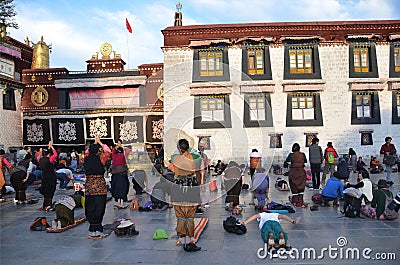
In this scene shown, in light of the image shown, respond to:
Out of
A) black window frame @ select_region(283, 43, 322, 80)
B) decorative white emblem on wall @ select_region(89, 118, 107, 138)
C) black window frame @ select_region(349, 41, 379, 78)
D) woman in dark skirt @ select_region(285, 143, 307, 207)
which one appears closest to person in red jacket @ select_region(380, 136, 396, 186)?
woman in dark skirt @ select_region(285, 143, 307, 207)

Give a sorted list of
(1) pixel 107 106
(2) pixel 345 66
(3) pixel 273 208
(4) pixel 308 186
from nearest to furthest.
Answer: (3) pixel 273 208
(4) pixel 308 186
(2) pixel 345 66
(1) pixel 107 106

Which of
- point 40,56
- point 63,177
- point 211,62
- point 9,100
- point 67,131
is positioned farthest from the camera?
point 40,56

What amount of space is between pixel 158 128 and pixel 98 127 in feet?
14.5

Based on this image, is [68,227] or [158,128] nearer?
[68,227]

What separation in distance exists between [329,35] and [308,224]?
1814 cm

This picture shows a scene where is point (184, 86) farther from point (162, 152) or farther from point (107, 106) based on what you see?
point (107, 106)

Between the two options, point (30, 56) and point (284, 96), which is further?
point (30, 56)

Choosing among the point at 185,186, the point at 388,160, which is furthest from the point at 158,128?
the point at 185,186

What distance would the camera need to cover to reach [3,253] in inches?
234

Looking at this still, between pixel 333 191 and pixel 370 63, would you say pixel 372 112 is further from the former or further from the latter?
pixel 333 191

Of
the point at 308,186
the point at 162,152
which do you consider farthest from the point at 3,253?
the point at 162,152

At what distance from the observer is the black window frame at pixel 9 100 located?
25125 mm

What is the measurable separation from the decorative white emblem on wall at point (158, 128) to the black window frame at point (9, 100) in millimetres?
10665

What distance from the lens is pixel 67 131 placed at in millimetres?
25422
